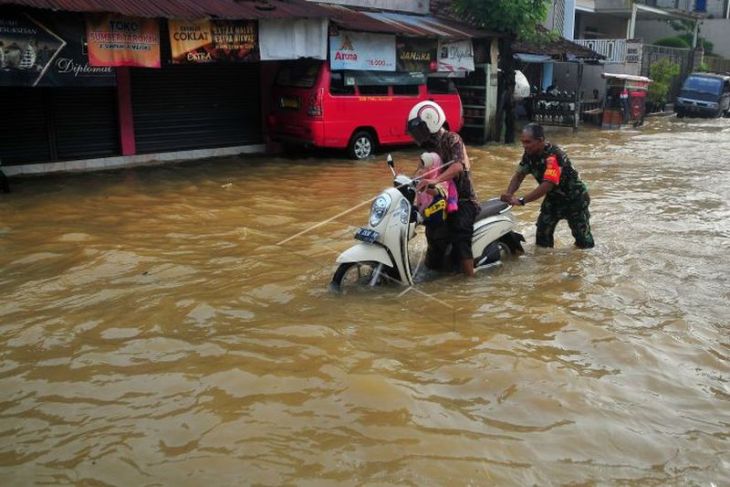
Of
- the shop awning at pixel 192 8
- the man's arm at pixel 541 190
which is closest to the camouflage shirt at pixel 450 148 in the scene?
the man's arm at pixel 541 190

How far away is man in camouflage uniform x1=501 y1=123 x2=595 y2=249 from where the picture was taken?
20.3 feet

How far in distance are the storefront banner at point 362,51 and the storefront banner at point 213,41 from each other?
1.71 m

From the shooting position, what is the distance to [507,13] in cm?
1662

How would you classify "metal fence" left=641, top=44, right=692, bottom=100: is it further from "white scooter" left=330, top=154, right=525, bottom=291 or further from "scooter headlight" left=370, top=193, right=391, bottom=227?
"scooter headlight" left=370, top=193, right=391, bottom=227

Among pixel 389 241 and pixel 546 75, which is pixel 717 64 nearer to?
pixel 546 75

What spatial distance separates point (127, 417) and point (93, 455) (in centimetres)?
36

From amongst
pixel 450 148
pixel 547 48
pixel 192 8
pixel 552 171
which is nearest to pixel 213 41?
pixel 192 8

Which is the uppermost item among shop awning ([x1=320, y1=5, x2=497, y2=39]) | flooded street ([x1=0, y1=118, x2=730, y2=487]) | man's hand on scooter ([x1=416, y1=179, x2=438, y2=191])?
shop awning ([x1=320, y1=5, x2=497, y2=39])

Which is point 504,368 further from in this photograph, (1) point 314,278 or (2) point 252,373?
(1) point 314,278

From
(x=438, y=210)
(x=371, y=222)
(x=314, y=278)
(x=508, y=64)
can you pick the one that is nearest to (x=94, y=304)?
(x=314, y=278)

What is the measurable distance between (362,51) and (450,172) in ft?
28.7

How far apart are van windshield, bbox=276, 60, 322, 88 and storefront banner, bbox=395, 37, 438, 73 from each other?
2.20 metres

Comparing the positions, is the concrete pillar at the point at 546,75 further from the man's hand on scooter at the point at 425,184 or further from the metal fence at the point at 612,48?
the man's hand on scooter at the point at 425,184

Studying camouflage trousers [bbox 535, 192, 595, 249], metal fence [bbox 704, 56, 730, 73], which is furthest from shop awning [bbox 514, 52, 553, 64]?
metal fence [bbox 704, 56, 730, 73]
